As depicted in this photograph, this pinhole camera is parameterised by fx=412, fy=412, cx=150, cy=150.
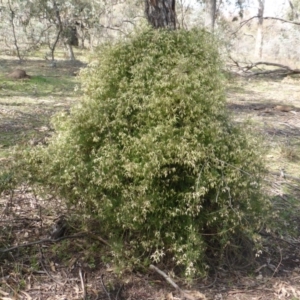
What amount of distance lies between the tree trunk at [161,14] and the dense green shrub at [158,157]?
15.6 inches

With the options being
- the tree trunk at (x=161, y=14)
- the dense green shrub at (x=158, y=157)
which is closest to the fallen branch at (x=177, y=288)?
the dense green shrub at (x=158, y=157)

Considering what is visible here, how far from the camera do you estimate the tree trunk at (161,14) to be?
3527 mm

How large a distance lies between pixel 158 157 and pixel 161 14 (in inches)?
56.5

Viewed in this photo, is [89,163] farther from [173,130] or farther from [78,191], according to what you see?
[173,130]

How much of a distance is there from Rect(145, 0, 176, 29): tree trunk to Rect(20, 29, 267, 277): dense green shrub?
0.40 meters

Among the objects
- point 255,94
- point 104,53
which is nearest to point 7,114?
point 104,53

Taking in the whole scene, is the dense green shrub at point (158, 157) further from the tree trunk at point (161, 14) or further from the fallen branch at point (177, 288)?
the tree trunk at point (161, 14)

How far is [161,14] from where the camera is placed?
11.6 ft

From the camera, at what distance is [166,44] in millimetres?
A: 3129

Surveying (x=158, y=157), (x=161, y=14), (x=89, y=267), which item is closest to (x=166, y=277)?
(x=89, y=267)

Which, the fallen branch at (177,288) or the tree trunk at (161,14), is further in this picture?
the tree trunk at (161,14)

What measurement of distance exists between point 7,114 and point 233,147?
6329 mm

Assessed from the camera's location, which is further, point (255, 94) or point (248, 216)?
point (255, 94)

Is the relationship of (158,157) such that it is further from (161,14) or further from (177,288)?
(161,14)
